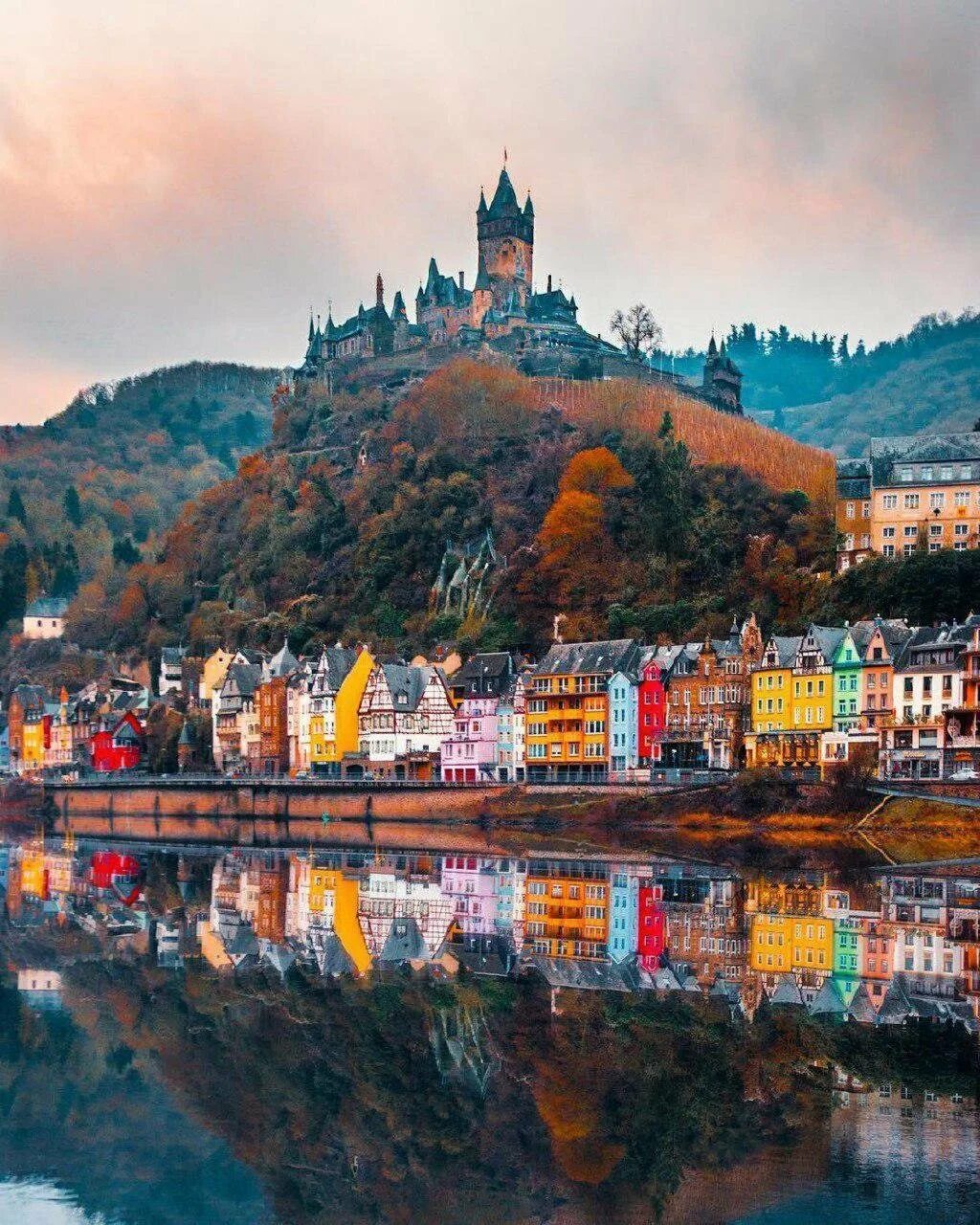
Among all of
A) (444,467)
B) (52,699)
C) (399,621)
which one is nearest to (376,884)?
(399,621)

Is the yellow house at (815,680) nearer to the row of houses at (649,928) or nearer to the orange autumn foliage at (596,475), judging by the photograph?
the row of houses at (649,928)

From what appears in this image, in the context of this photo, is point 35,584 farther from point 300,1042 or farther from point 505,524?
point 300,1042

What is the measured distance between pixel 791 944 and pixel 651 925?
194 inches

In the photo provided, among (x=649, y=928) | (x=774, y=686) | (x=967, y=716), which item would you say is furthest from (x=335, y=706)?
(x=649, y=928)

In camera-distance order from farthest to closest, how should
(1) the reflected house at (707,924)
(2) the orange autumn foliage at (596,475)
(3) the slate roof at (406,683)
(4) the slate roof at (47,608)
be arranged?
1. (4) the slate roof at (47,608)
2. (2) the orange autumn foliage at (596,475)
3. (3) the slate roof at (406,683)
4. (1) the reflected house at (707,924)

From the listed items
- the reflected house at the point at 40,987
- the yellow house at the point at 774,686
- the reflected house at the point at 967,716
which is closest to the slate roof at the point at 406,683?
the yellow house at the point at 774,686

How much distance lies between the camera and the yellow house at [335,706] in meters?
94.5

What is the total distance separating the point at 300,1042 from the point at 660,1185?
10.9 m

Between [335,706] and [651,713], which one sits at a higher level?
[335,706]

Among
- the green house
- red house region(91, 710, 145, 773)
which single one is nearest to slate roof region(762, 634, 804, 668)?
the green house

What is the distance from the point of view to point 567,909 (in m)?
49.8

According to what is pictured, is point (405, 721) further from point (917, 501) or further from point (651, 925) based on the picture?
point (651, 925)

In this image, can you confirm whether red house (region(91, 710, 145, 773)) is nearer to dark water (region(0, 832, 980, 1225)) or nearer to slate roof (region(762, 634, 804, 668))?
slate roof (region(762, 634, 804, 668))

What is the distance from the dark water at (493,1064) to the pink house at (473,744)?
119 ft
